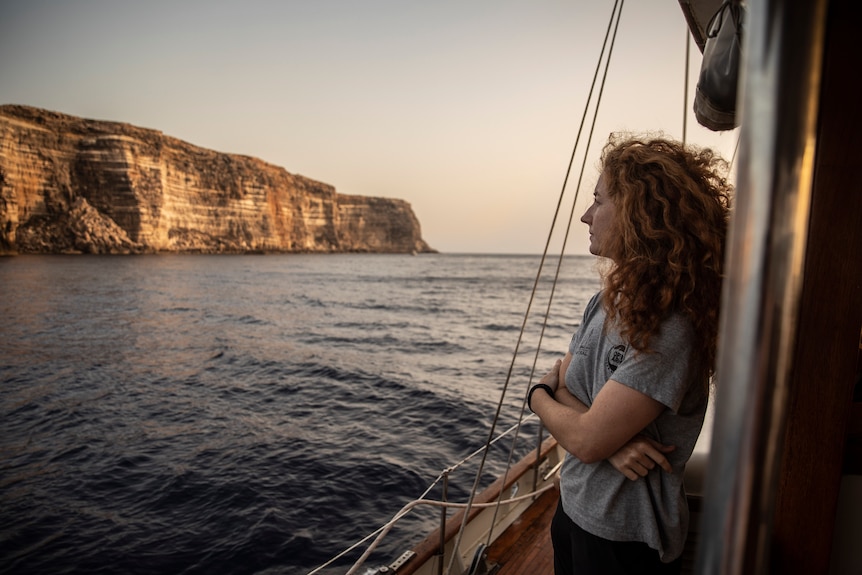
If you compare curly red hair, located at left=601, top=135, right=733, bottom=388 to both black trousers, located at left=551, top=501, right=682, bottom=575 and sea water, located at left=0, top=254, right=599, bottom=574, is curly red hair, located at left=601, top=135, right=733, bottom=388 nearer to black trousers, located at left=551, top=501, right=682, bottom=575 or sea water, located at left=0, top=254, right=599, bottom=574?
sea water, located at left=0, top=254, right=599, bottom=574

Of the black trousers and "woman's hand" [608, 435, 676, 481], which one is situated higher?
"woman's hand" [608, 435, 676, 481]

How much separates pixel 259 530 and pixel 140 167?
62.1 m

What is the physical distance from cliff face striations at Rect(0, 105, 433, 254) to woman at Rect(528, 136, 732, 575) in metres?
62.5

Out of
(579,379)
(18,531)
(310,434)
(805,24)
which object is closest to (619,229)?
(579,379)

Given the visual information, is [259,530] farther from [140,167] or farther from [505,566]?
[140,167]

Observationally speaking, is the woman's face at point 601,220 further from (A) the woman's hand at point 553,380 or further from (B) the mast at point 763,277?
(B) the mast at point 763,277

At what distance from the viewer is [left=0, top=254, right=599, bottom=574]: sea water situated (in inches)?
182

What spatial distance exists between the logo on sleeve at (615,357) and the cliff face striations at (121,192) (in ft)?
205

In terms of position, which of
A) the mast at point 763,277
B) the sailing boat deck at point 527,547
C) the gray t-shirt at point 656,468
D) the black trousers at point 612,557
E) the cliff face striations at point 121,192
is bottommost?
the sailing boat deck at point 527,547

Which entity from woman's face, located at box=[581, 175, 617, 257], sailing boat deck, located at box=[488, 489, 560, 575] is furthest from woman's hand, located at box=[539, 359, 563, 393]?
sailing boat deck, located at box=[488, 489, 560, 575]

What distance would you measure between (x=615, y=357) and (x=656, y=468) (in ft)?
0.90

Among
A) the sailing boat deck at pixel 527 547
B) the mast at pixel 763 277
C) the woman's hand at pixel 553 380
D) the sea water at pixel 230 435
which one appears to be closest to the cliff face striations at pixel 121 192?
the sea water at pixel 230 435

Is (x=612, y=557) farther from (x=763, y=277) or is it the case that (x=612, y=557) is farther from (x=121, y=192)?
(x=121, y=192)

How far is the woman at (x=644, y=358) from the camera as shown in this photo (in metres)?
1.09
